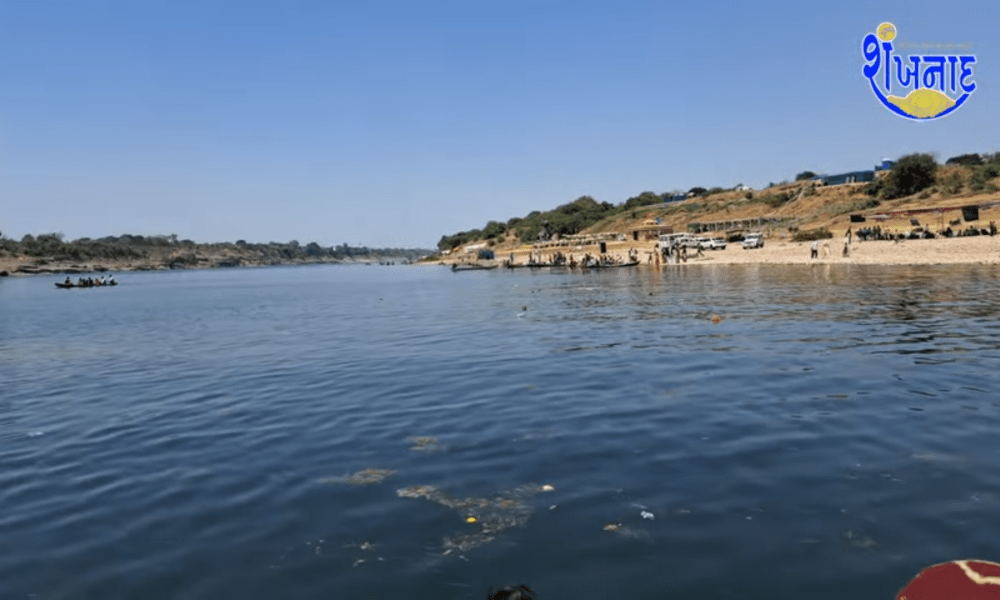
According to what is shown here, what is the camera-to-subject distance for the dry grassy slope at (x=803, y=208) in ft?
294

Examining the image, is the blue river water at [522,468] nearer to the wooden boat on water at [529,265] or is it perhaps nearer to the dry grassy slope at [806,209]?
the dry grassy slope at [806,209]

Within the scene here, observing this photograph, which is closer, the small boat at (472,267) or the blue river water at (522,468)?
the blue river water at (522,468)

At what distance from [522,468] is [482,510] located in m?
1.79

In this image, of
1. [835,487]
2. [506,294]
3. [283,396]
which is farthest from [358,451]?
[506,294]

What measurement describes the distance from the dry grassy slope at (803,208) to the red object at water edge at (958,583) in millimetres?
89037

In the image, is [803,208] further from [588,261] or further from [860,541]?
[860,541]

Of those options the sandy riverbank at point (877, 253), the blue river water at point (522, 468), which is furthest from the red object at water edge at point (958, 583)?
the sandy riverbank at point (877, 253)

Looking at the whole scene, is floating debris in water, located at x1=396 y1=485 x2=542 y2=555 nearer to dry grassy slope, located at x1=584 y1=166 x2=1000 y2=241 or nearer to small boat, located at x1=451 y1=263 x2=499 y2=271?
dry grassy slope, located at x1=584 y1=166 x2=1000 y2=241

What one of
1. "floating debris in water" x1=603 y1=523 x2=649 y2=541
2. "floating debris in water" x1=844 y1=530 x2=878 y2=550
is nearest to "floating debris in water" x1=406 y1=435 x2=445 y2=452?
"floating debris in water" x1=603 y1=523 x2=649 y2=541

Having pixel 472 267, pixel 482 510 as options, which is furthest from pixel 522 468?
pixel 472 267

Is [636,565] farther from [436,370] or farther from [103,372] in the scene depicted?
[103,372]

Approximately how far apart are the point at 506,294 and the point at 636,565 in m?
48.6

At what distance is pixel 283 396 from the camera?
1770 centimetres

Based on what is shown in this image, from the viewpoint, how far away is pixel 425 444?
12266mm
